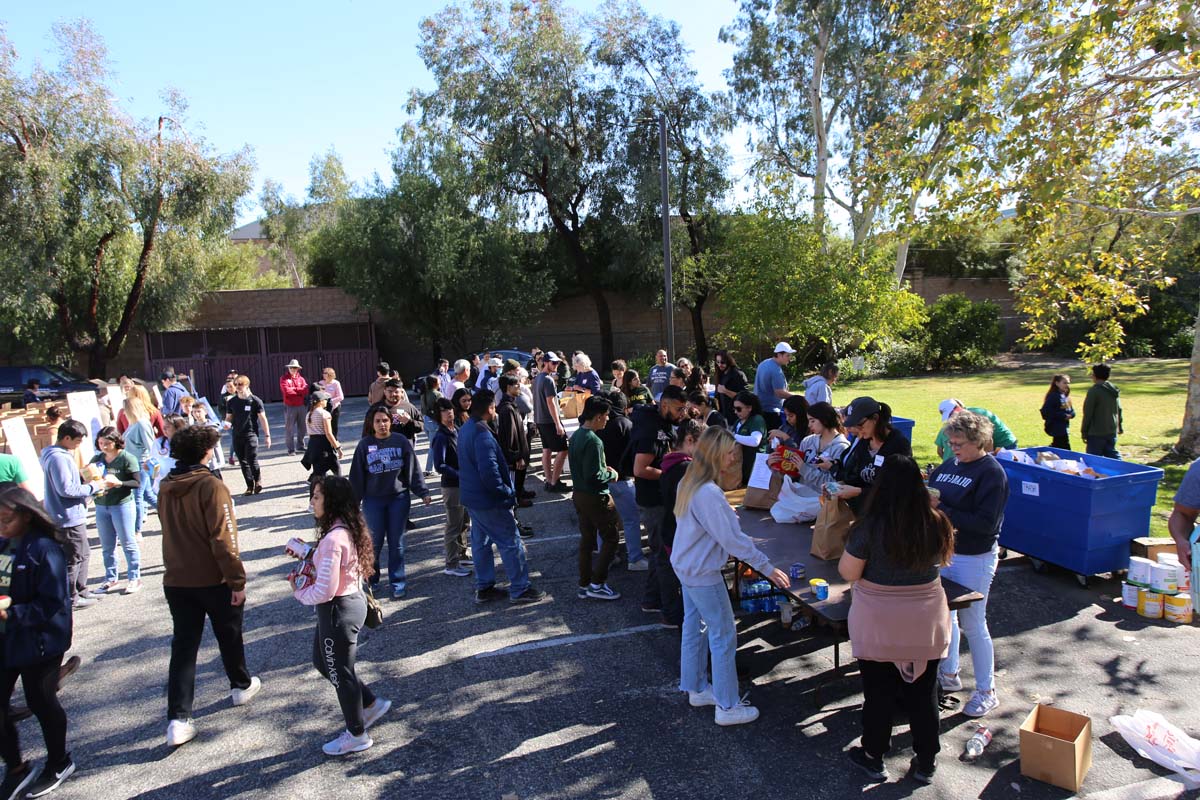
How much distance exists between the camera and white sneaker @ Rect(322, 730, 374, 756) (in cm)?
434

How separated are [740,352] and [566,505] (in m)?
18.2

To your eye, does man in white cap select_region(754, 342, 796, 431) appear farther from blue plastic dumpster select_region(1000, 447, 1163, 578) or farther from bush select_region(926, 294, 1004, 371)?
bush select_region(926, 294, 1004, 371)

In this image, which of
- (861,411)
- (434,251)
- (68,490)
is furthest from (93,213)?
(861,411)

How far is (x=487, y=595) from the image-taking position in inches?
258

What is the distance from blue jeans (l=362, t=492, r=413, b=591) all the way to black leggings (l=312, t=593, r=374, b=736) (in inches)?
87.0

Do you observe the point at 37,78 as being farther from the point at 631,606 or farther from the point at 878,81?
the point at 878,81

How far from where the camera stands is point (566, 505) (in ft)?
31.8

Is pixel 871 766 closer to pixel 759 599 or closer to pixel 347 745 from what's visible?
pixel 759 599

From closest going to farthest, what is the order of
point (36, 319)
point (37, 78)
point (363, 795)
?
point (363, 795) < point (37, 78) < point (36, 319)

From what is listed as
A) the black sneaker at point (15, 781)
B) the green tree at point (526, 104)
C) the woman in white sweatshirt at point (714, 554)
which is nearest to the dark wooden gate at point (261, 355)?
the green tree at point (526, 104)

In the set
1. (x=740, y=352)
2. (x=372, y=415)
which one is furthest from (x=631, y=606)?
(x=740, y=352)

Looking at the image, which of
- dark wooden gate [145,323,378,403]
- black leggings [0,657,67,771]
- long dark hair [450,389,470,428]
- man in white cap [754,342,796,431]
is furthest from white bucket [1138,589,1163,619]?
dark wooden gate [145,323,378,403]

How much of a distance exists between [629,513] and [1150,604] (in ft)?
13.5

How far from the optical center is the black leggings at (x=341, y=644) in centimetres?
418
